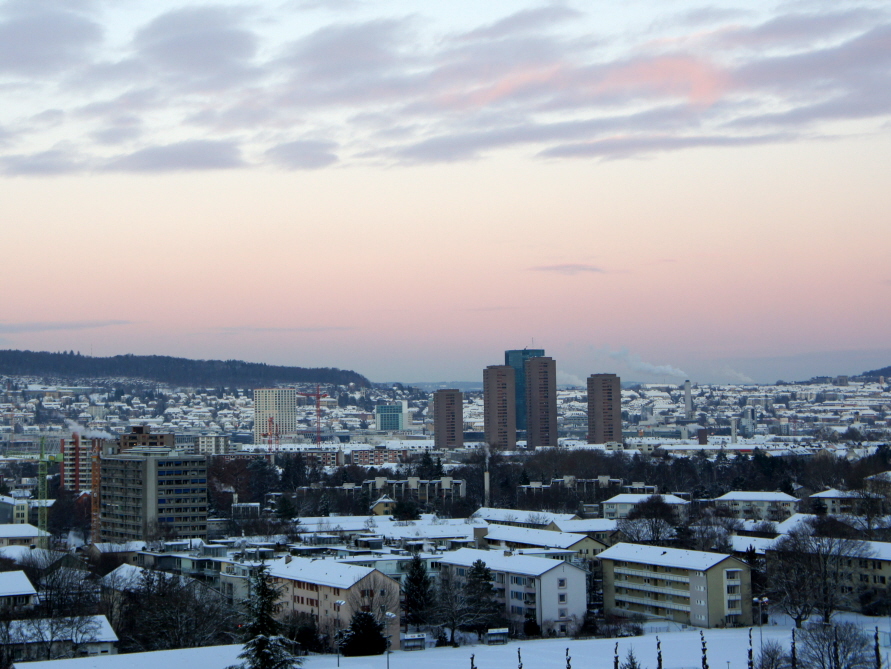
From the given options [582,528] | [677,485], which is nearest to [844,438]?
[677,485]

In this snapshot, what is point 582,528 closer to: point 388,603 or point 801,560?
point 801,560

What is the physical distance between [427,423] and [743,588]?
11046 cm

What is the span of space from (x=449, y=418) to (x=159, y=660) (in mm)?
65825

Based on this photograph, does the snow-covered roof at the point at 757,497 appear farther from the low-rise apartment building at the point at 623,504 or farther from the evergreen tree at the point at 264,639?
the evergreen tree at the point at 264,639

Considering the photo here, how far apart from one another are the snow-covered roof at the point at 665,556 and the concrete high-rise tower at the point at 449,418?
57542 mm

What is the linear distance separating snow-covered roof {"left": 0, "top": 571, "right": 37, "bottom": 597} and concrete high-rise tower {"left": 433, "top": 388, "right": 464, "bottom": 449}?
61191 millimetres

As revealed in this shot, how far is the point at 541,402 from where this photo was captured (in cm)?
7919

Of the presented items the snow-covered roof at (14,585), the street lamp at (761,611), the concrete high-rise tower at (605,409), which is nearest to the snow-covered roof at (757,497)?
the street lamp at (761,611)

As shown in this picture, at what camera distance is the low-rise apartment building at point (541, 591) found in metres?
19.5

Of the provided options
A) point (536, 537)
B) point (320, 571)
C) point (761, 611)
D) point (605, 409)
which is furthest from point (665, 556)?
point (605, 409)

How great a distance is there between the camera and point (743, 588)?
65.3 ft

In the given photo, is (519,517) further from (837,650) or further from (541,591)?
(837,650)

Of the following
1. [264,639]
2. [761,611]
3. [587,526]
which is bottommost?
[761,611]

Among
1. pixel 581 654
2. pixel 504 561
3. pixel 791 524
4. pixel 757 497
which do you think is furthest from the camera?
pixel 757 497
